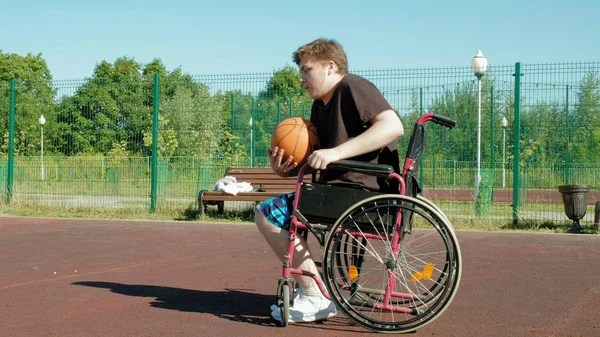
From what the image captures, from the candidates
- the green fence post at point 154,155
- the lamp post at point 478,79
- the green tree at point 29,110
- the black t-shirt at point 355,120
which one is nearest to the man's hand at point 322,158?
the black t-shirt at point 355,120

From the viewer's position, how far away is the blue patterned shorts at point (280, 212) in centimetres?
510

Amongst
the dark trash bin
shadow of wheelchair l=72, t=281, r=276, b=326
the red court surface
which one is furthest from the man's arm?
the dark trash bin

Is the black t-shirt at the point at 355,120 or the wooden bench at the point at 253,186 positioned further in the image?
the wooden bench at the point at 253,186

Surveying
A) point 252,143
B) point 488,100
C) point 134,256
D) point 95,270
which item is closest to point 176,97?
point 252,143

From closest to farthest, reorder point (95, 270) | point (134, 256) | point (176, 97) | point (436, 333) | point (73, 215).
Result: 1. point (436, 333)
2. point (95, 270)
3. point (134, 256)
4. point (73, 215)
5. point (176, 97)

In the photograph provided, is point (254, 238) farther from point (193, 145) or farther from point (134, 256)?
point (193, 145)

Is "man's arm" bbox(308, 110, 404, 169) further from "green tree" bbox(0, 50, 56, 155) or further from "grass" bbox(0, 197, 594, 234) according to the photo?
"green tree" bbox(0, 50, 56, 155)

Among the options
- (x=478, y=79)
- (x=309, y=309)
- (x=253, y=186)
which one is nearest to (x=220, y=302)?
(x=309, y=309)

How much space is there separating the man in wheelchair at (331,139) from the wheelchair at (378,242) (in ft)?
0.30

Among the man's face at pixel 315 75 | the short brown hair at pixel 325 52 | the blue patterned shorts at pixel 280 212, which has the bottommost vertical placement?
the blue patterned shorts at pixel 280 212

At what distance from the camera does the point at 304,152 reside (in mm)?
5062

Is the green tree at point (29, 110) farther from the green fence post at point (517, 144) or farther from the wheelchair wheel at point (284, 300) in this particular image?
the wheelchair wheel at point (284, 300)

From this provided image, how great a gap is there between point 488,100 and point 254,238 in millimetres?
5195

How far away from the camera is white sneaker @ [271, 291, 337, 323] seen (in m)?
5.15
